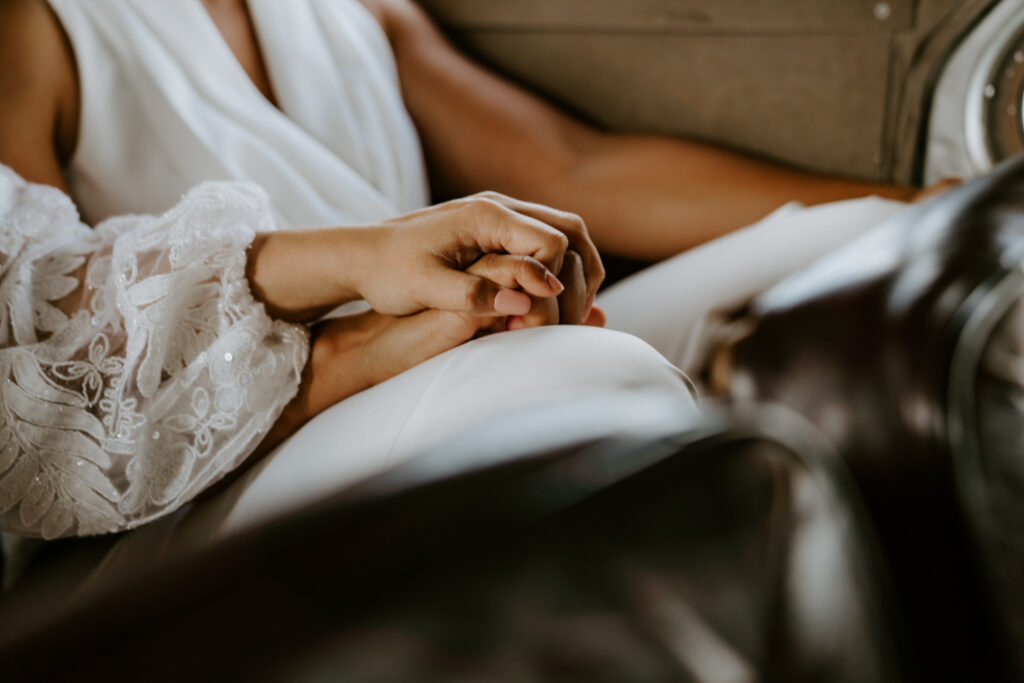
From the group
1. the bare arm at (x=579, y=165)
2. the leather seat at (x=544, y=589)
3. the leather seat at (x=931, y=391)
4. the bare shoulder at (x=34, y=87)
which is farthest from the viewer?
the bare arm at (x=579, y=165)

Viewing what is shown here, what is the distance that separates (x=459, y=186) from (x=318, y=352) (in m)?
0.20

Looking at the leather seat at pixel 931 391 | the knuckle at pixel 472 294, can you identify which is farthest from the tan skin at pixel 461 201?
the leather seat at pixel 931 391

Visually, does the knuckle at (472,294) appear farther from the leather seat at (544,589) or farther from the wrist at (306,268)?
the leather seat at (544,589)

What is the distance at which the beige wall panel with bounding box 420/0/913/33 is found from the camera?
64 cm

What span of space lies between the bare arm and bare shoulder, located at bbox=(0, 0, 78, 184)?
0.23 meters

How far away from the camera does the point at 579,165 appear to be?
1.94 ft

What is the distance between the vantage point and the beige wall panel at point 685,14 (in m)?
0.64

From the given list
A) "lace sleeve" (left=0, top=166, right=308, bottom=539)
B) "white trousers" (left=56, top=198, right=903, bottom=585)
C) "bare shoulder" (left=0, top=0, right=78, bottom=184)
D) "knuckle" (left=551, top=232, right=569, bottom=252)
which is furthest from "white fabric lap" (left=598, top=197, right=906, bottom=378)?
"bare shoulder" (left=0, top=0, right=78, bottom=184)

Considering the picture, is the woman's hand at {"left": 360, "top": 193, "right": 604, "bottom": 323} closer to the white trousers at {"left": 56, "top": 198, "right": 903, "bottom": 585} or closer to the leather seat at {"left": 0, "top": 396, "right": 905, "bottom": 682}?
the white trousers at {"left": 56, "top": 198, "right": 903, "bottom": 585}

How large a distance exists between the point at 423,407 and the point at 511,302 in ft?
0.21

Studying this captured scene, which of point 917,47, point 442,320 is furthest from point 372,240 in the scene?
point 917,47

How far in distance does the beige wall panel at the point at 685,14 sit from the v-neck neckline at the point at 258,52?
0.55 ft

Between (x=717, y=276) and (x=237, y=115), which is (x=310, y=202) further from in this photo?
(x=717, y=276)

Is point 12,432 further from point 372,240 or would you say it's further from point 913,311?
point 913,311
